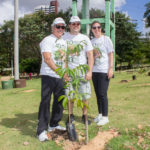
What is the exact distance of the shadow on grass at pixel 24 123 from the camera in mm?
4344

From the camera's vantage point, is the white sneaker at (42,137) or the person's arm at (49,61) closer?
the person's arm at (49,61)

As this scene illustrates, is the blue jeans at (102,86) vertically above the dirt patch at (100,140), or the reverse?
the blue jeans at (102,86)

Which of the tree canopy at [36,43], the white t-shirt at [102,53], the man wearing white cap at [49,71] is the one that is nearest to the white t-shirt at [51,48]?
the man wearing white cap at [49,71]

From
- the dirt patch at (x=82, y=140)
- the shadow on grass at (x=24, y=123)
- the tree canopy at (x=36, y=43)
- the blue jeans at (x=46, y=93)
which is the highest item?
the tree canopy at (x=36, y=43)

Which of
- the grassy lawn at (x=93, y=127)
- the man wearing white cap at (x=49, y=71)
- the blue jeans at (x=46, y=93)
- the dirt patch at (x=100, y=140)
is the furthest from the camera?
the blue jeans at (x=46, y=93)

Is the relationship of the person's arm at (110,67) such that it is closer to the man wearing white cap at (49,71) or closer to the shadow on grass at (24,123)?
the man wearing white cap at (49,71)

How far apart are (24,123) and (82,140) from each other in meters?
1.91

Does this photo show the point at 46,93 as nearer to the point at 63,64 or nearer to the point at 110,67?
the point at 63,64

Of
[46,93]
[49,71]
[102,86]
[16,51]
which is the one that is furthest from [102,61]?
[16,51]

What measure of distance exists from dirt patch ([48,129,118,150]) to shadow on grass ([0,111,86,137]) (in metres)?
0.59

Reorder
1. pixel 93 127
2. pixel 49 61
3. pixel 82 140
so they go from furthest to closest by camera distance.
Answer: pixel 93 127, pixel 82 140, pixel 49 61

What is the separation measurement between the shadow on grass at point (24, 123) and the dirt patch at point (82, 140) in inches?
23.4

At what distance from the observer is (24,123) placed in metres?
4.91

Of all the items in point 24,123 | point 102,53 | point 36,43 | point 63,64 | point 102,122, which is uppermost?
point 36,43
